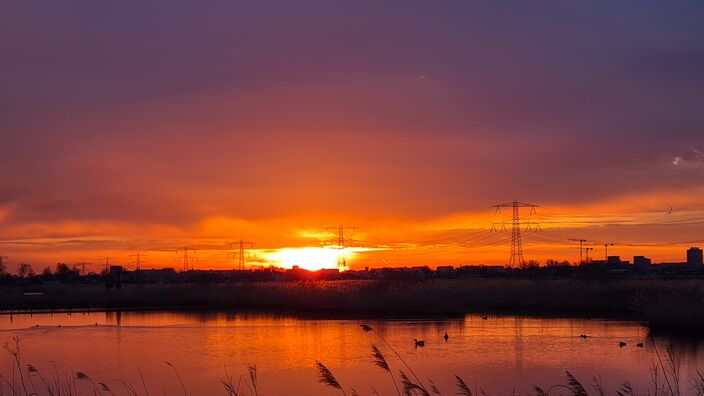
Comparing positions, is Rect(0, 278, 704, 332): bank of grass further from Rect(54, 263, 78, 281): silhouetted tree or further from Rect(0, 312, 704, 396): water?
Rect(54, 263, 78, 281): silhouetted tree

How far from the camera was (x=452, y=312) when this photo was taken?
1911 inches

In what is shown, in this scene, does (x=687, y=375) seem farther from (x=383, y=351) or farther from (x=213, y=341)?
(x=213, y=341)

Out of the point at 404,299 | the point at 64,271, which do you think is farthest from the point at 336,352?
the point at 64,271

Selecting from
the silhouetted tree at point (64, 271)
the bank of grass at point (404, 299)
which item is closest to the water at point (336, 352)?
the bank of grass at point (404, 299)

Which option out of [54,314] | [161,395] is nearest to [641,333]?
[161,395]

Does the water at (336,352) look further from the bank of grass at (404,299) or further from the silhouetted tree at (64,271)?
the silhouetted tree at (64,271)

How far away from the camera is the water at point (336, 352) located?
907 inches

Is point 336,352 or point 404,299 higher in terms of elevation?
point 404,299

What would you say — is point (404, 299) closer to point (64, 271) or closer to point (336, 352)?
point (336, 352)

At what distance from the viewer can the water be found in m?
23.0

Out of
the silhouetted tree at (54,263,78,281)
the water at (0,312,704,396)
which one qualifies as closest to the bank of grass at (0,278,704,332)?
the water at (0,312,704,396)

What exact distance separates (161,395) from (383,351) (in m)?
11.5

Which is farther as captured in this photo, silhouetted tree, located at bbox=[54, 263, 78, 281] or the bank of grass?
silhouetted tree, located at bbox=[54, 263, 78, 281]

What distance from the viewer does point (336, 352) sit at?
1174 inches
